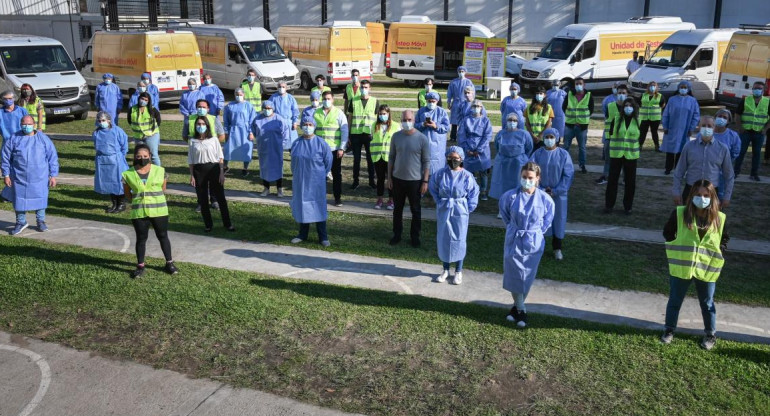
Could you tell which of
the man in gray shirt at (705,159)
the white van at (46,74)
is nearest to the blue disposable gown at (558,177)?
the man in gray shirt at (705,159)

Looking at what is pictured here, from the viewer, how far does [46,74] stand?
22.1m

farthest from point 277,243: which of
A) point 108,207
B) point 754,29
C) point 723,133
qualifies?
point 754,29

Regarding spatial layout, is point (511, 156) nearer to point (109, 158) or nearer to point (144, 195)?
point (144, 195)

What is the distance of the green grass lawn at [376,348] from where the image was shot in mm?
6305

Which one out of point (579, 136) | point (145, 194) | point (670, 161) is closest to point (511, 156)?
point (579, 136)

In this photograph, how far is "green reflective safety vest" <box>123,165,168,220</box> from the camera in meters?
8.86

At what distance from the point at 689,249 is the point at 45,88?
65.1 feet

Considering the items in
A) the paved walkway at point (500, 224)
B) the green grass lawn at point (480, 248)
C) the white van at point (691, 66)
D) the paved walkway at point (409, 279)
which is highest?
the white van at point (691, 66)

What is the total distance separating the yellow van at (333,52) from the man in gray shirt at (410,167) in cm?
1754

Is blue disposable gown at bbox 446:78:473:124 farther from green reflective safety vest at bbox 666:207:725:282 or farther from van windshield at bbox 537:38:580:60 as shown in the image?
green reflective safety vest at bbox 666:207:725:282

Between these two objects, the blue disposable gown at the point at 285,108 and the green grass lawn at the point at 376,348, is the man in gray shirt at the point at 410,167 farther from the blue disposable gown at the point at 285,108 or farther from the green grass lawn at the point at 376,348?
the blue disposable gown at the point at 285,108

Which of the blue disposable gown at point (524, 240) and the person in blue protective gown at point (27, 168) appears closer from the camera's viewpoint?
the blue disposable gown at point (524, 240)

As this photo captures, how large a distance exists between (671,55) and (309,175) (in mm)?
17951

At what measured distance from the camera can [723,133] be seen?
11578 millimetres
